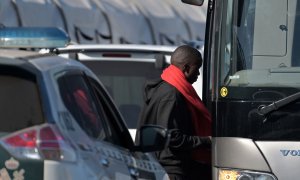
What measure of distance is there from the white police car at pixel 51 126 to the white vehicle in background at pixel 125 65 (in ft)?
10.8

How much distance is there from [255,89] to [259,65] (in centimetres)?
22

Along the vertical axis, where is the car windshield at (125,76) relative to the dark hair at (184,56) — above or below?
below

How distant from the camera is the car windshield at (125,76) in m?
8.69

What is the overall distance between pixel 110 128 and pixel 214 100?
4.60ft

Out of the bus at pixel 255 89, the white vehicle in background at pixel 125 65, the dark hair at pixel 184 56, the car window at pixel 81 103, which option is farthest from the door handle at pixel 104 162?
the white vehicle in background at pixel 125 65

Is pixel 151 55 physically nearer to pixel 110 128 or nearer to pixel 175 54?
pixel 175 54

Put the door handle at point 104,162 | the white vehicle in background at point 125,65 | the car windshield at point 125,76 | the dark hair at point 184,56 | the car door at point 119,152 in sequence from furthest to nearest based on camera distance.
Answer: the car windshield at point 125,76 → the white vehicle in background at point 125,65 → the dark hair at point 184,56 → the car door at point 119,152 → the door handle at point 104,162

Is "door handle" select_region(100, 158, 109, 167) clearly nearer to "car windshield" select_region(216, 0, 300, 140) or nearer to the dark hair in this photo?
"car windshield" select_region(216, 0, 300, 140)

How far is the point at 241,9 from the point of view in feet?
22.7

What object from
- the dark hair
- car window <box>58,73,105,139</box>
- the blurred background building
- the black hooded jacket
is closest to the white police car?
car window <box>58,73,105,139</box>

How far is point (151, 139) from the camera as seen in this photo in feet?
17.9

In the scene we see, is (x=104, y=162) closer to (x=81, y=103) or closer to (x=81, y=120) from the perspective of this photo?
(x=81, y=120)

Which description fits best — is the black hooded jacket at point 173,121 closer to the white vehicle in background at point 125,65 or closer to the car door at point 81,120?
the white vehicle in background at point 125,65

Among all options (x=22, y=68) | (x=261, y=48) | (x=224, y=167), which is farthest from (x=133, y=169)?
(x=261, y=48)
